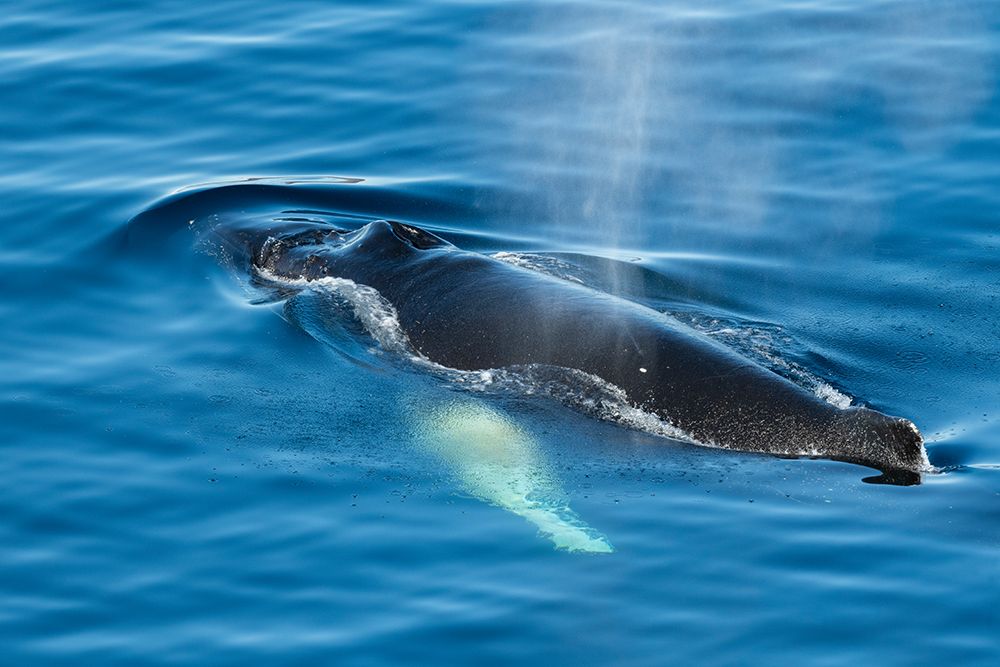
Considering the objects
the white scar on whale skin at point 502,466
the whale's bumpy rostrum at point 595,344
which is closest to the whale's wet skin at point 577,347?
the whale's bumpy rostrum at point 595,344

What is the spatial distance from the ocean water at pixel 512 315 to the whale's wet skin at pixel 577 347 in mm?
259

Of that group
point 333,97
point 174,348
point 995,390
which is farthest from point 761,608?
point 333,97

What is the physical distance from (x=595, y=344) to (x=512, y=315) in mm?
1122

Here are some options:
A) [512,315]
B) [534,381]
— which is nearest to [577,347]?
[534,381]

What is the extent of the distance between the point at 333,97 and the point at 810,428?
44.3ft

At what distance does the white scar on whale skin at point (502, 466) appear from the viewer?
13.2m

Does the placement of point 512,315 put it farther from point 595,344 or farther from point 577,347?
point 595,344

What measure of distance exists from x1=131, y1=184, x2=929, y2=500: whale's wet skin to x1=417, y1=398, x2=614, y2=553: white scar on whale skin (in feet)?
2.40

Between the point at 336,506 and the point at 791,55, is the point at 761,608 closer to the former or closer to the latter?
the point at 336,506

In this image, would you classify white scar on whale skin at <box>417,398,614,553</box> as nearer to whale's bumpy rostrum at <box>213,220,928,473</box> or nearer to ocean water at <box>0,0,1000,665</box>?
ocean water at <box>0,0,1000,665</box>

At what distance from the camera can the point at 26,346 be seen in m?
17.3

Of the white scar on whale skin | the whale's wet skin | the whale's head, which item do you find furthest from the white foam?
the whale's head

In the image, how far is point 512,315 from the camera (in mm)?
16266

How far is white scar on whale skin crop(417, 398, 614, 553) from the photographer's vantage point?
13.2m
